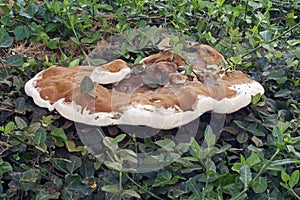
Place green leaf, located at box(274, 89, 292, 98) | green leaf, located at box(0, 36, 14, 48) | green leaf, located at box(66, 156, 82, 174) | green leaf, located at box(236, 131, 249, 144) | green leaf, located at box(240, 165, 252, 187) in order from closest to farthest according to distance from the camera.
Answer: green leaf, located at box(240, 165, 252, 187), green leaf, located at box(66, 156, 82, 174), green leaf, located at box(236, 131, 249, 144), green leaf, located at box(274, 89, 292, 98), green leaf, located at box(0, 36, 14, 48)

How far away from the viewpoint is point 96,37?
2832 millimetres

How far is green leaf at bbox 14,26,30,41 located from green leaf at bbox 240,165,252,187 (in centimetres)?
161

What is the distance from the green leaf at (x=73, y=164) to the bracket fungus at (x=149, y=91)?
164 millimetres

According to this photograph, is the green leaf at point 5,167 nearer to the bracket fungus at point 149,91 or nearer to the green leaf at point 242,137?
the bracket fungus at point 149,91

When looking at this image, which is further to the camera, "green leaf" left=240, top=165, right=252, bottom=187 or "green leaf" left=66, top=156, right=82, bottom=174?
"green leaf" left=66, top=156, right=82, bottom=174

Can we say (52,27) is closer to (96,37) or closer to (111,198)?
(96,37)

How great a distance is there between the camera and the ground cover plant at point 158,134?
6.36 ft

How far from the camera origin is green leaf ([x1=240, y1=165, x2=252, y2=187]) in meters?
1.78

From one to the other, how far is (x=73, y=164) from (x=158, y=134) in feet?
1.31

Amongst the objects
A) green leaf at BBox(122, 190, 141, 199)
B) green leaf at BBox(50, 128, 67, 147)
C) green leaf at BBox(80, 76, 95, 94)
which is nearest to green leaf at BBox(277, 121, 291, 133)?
green leaf at BBox(122, 190, 141, 199)

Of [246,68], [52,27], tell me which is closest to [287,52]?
[246,68]

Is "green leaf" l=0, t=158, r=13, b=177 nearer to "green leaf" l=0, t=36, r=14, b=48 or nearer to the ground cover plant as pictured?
the ground cover plant

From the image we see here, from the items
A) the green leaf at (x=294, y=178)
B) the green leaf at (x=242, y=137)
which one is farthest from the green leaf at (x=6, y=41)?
the green leaf at (x=294, y=178)

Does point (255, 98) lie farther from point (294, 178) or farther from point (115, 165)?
point (115, 165)
